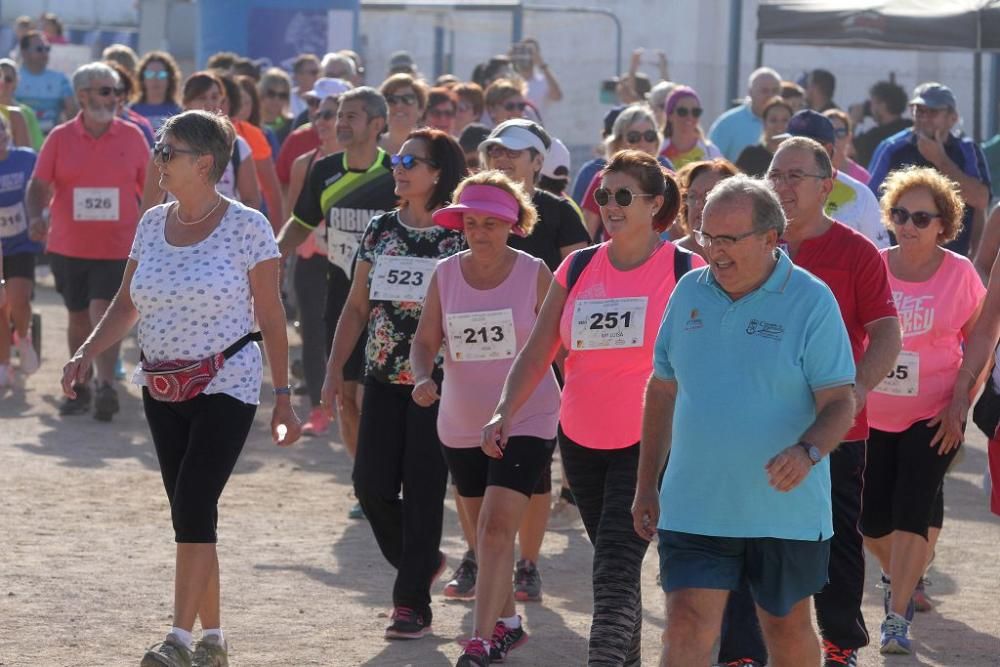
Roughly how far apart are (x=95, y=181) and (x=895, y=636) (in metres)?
6.41

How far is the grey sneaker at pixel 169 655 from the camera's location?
5914mm

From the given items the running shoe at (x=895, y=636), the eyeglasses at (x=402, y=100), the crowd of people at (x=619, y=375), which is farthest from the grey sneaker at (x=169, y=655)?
the eyeglasses at (x=402, y=100)

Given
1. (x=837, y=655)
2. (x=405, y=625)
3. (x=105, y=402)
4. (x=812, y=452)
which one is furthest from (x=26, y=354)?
(x=812, y=452)

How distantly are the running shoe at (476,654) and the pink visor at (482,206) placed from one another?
1424 millimetres

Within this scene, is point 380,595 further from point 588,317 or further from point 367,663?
point 588,317

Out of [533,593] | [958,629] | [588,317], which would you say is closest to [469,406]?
[588,317]

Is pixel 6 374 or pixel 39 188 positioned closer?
pixel 39 188

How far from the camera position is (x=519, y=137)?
769 centimetres

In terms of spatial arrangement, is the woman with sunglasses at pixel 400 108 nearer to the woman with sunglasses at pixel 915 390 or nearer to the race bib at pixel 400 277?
the race bib at pixel 400 277

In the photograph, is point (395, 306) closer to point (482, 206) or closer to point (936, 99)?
point (482, 206)

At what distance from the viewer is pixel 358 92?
8.94 m

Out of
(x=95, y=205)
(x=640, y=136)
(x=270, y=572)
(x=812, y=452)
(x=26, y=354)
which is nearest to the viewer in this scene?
(x=812, y=452)

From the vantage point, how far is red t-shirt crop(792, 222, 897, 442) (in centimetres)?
578

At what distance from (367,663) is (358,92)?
3331 mm
